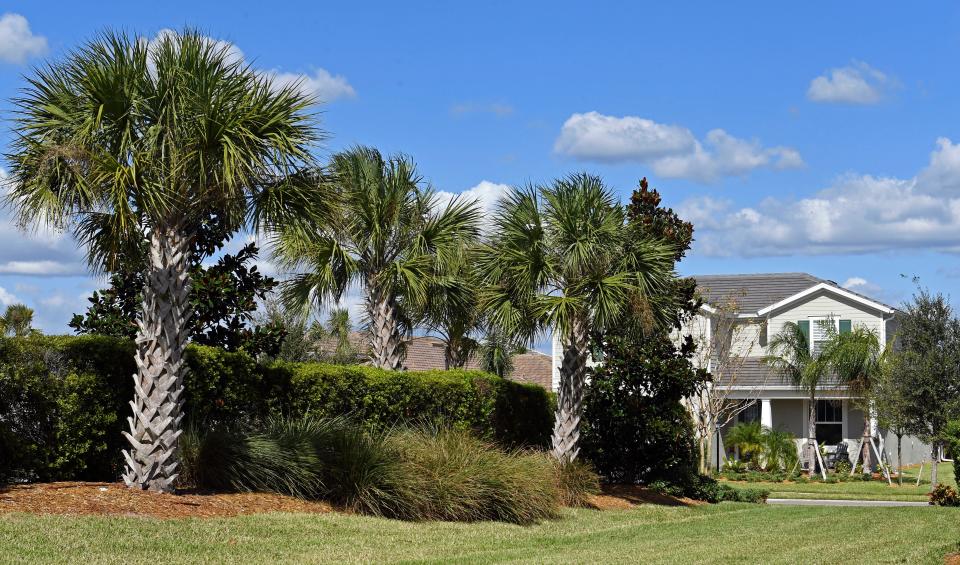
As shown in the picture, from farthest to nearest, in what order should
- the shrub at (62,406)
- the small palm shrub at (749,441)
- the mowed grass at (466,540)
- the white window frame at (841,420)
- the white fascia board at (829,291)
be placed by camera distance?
the white window frame at (841,420) → the white fascia board at (829,291) → the small palm shrub at (749,441) → the shrub at (62,406) → the mowed grass at (466,540)

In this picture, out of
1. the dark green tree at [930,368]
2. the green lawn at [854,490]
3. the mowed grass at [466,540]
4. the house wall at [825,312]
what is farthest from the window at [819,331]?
the mowed grass at [466,540]

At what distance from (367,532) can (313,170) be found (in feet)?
16.0

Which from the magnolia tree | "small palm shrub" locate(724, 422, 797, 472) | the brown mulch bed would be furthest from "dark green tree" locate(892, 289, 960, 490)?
the brown mulch bed

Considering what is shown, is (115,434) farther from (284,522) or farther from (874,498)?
(874,498)

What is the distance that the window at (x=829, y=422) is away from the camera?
38281 millimetres

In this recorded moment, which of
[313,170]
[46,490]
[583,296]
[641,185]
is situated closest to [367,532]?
[46,490]

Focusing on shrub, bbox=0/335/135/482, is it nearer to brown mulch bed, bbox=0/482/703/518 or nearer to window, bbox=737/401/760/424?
brown mulch bed, bbox=0/482/703/518

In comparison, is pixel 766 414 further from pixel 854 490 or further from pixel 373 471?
pixel 373 471

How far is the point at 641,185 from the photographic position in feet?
73.1

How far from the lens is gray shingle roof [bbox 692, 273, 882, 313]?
128ft

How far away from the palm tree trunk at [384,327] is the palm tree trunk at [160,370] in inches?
319

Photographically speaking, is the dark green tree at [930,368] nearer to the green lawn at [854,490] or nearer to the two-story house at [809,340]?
the green lawn at [854,490]

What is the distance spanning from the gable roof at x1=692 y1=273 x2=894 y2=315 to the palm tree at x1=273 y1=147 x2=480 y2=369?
1755cm

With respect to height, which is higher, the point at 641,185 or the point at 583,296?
the point at 641,185
